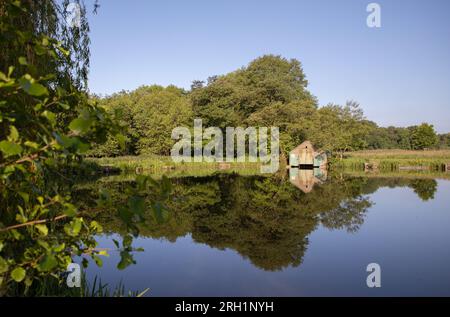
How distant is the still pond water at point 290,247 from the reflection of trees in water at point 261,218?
0.09 feet

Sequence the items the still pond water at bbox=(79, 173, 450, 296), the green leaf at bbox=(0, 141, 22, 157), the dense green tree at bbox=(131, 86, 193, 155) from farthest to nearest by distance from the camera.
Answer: the dense green tree at bbox=(131, 86, 193, 155) < the still pond water at bbox=(79, 173, 450, 296) < the green leaf at bbox=(0, 141, 22, 157)

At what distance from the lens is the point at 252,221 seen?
1051cm

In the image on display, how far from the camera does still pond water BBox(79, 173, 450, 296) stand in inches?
219

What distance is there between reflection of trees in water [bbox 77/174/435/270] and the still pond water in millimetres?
27

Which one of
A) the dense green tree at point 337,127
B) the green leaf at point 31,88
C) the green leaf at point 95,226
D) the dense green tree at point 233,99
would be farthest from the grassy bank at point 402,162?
the green leaf at point 31,88

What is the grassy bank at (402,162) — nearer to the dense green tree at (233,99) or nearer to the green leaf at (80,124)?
the dense green tree at (233,99)

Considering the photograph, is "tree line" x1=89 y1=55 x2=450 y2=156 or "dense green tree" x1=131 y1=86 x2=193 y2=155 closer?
"tree line" x1=89 y1=55 x2=450 y2=156

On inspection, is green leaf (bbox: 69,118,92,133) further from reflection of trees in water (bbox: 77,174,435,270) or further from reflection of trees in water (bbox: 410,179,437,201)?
reflection of trees in water (bbox: 410,179,437,201)

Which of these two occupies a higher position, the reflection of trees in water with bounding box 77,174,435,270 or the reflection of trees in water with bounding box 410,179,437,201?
the reflection of trees in water with bounding box 410,179,437,201

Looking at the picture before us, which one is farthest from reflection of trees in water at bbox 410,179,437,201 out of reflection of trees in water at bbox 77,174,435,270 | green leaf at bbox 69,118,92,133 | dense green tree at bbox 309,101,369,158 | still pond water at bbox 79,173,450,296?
green leaf at bbox 69,118,92,133

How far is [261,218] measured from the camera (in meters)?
10.8

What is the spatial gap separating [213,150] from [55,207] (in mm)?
29266

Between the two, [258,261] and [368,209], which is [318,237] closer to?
[258,261]
